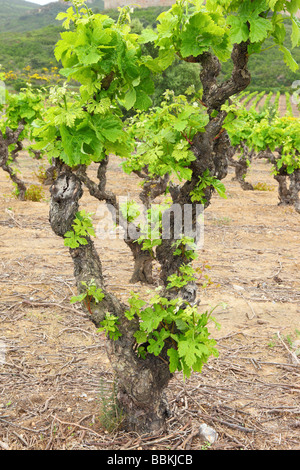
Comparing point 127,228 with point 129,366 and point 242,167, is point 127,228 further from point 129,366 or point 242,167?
point 242,167

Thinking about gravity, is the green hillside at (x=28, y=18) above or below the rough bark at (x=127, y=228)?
above

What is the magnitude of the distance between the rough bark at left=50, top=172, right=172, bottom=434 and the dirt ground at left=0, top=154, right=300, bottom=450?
11 centimetres

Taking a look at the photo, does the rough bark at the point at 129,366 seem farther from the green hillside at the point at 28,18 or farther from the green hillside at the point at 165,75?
the green hillside at the point at 28,18

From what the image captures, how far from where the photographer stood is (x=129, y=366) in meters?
2.54

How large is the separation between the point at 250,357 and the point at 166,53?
2655 millimetres

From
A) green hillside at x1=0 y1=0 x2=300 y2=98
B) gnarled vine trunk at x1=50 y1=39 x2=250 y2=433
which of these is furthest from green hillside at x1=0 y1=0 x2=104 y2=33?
gnarled vine trunk at x1=50 y1=39 x2=250 y2=433

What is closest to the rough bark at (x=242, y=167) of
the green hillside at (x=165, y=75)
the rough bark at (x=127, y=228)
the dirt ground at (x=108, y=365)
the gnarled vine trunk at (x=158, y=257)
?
the dirt ground at (x=108, y=365)

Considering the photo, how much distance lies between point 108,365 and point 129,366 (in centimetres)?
90

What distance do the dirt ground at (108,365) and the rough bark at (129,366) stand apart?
0.11 meters

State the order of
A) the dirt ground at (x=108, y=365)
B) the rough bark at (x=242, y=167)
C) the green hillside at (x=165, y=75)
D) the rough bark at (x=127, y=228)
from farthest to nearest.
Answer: the green hillside at (x=165, y=75) < the rough bark at (x=242, y=167) < the rough bark at (x=127, y=228) < the dirt ground at (x=108, y=365)

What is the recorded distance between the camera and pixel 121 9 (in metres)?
2.03

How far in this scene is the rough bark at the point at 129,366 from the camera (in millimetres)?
2484

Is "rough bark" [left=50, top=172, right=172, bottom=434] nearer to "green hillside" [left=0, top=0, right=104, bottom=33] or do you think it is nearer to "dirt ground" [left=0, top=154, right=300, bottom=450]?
"dirt ground" [left=0, top=154, right=300, bottom=450]

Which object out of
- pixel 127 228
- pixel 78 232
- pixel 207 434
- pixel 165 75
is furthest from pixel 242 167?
pixel 165 75
